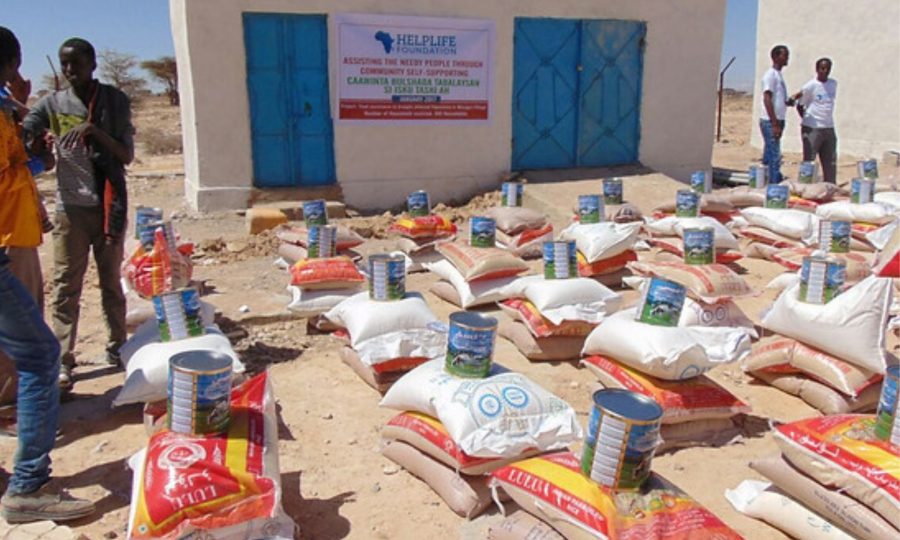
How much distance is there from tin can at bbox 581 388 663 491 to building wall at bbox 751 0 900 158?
1280 centimetres

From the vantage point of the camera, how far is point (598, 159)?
10305 millimetres

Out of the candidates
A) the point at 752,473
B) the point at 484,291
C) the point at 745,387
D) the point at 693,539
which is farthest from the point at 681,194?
the point at 693,539

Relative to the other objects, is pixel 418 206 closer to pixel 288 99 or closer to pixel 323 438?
pixel 323 438

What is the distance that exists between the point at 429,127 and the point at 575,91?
2204 mm

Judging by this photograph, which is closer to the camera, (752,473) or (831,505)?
(831,505)

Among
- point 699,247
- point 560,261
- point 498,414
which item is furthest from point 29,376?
point 699,247

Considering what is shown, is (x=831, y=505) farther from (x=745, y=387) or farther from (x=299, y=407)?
(x=299, y=407)

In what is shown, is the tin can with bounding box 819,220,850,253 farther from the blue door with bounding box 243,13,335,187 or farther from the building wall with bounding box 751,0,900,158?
the building wall with bounding box 751,0,900,158

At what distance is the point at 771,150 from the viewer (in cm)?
897

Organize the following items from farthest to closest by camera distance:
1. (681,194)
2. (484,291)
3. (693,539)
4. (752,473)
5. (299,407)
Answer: (681,194) → (484,291) → (299,407) → (752,473) → (693,539)

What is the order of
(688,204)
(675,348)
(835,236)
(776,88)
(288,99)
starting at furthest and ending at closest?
1. (776,88)
2. (288,99)
3. (688,204)
4. (835,236)
5. (675,348)

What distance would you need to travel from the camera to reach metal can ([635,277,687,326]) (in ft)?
10.8

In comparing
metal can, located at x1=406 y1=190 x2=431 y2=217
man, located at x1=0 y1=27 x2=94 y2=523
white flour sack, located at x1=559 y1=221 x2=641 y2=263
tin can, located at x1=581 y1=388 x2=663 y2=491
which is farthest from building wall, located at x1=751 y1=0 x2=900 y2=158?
man, located at x1=0 y1=27 x2=94 y2=523

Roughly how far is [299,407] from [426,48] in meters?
6.27
